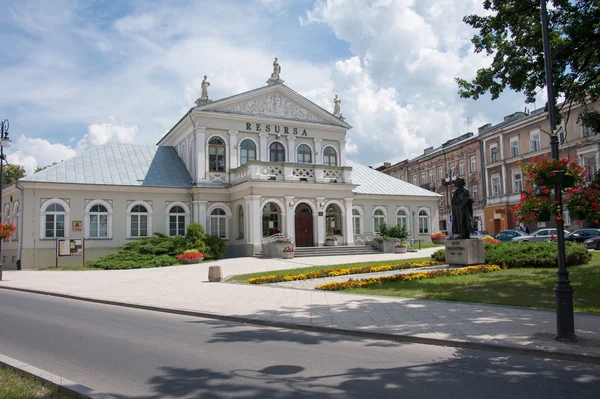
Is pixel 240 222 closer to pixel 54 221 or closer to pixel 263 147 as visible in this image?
pixel 263 147

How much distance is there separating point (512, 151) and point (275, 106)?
28507 mm

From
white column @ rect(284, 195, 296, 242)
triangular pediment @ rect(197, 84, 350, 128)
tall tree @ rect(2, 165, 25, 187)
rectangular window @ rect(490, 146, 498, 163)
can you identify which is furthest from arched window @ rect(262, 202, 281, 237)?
tall tree @ rect(2, 165, 25, 187)

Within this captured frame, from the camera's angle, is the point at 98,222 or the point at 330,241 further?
the point at 330,241

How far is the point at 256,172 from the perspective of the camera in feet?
101

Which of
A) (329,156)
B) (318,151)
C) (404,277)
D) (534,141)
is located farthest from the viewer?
(534,141)

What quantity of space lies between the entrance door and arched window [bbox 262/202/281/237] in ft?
4.46

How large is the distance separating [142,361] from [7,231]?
21.2 metres

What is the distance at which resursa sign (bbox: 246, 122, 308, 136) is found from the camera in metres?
34.5

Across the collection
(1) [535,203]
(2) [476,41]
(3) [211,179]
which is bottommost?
(1) [535,203]

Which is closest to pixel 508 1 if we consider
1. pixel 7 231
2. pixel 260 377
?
pixel 260 377

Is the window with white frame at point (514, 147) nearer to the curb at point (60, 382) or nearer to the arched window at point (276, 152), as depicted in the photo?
the arched window at point (276, 152)

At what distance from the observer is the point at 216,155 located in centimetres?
3375

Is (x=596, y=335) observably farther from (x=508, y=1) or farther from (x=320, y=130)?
(x=320, y=130)

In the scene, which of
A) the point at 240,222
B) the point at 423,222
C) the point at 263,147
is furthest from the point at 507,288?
the point at 423,222
